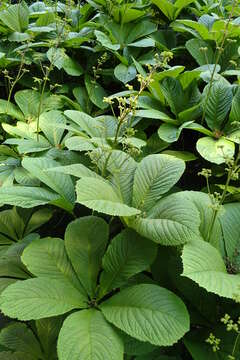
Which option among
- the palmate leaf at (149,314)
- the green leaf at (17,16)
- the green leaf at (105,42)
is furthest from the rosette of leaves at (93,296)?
the green leaf at (17,16)

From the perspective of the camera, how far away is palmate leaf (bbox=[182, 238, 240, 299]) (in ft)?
2.69

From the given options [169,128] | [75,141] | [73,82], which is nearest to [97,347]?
[75,141]

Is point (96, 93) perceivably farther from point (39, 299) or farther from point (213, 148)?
point (39, 299)

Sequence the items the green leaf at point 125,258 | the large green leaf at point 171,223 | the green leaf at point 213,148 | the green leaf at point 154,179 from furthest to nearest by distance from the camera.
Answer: the green leaf at point 213,148 < the green leaf at point 154,179 < the green leaf at point 125,258 < the large green leaf at point 171,223

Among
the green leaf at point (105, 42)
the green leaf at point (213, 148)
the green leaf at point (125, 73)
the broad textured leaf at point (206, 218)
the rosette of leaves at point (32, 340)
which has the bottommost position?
the rosette of leaves at point (32, 340)

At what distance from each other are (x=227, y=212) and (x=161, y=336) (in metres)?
0.49

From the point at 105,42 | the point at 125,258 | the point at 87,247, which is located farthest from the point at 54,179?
the point at 105,42

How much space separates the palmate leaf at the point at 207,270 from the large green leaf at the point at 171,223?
0.13 feet

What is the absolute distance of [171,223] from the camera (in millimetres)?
955

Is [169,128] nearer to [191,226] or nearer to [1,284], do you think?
[191,226]

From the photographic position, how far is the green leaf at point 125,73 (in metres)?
1.94

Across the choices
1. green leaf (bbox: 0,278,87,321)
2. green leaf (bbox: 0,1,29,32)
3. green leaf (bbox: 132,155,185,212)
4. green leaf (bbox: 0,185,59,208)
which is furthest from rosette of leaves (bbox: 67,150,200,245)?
green leaf (bbox: 0,1,29,32)

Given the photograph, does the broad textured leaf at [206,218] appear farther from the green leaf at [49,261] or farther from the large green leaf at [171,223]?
the green leaf at [49,261]

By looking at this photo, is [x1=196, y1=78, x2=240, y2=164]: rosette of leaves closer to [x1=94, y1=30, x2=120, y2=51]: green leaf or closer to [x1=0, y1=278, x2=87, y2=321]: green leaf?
[x1=94, y1=30, x2=120, y2=51]: green leaf
